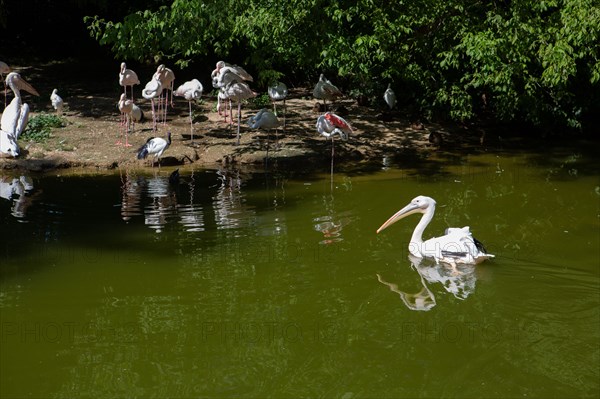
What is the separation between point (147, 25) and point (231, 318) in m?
7.69

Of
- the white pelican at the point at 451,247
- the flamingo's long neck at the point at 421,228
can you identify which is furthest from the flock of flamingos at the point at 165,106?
the white pelican at the point at 451,247

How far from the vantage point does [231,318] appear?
6820 mm

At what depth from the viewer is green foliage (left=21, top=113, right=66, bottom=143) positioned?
537 inches

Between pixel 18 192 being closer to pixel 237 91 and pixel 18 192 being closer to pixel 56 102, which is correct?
pixel 56 102

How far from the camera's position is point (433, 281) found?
785cm

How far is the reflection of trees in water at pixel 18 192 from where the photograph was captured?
10.2 m

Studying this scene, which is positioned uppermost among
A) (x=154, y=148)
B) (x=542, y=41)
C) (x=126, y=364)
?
(x=542, y=41)

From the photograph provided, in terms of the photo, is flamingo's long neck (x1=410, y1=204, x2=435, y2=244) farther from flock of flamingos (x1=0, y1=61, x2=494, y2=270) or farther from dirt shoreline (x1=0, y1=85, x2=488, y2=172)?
dirt shoreline (x1=0, y1=85, x2=488, y2=172)

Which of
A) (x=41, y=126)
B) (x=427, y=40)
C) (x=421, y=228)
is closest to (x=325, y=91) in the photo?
(x=427, y=40)

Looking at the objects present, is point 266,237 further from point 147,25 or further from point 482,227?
point 147,25

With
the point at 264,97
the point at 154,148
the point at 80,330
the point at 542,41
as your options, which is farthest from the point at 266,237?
the point at 264,97

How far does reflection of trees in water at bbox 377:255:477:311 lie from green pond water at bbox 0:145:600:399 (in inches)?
1.0

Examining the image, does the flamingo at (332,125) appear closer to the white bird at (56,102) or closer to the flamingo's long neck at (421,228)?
the flamingo's long neck at (421,228)

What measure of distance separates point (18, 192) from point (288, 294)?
5.46 m
